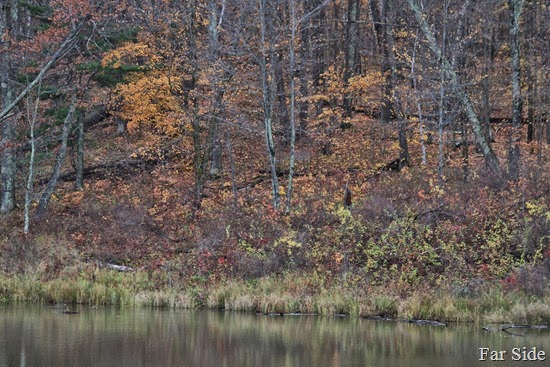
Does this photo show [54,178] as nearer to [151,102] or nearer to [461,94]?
[151,102]

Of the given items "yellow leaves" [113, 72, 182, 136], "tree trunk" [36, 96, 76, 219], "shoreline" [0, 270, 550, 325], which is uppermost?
"yellow leaves" [113, 72, 182, 136]

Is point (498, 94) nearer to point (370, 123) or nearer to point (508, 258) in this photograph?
point (370, 123)

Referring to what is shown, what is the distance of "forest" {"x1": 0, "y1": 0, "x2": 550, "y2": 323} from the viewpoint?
1738 cm

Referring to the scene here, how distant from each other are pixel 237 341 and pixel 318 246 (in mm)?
6342

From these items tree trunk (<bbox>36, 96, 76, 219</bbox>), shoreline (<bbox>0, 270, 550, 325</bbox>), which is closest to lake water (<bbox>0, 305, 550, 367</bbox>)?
shoreline (<bbox>0, 270, 550, 325</bbox>)

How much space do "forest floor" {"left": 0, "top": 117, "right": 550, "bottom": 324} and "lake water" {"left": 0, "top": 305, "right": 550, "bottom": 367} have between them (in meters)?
1.09

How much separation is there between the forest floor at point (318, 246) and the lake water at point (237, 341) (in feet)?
3.58

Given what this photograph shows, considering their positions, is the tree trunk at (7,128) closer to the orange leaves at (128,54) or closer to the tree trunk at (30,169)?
the tree trunk at (30,169)

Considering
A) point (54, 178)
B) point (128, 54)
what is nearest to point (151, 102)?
point (128, 54)

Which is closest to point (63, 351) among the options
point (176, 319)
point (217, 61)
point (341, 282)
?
point (176, 319)

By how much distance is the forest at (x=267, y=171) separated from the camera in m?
17.4

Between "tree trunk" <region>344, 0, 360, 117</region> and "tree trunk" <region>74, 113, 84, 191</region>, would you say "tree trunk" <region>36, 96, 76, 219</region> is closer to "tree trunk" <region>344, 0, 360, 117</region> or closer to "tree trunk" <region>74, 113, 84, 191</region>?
"tree trunk" <region>74, 113, 84, 191</region>

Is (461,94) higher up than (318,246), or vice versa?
(461,94)

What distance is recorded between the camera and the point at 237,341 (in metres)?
13.0
